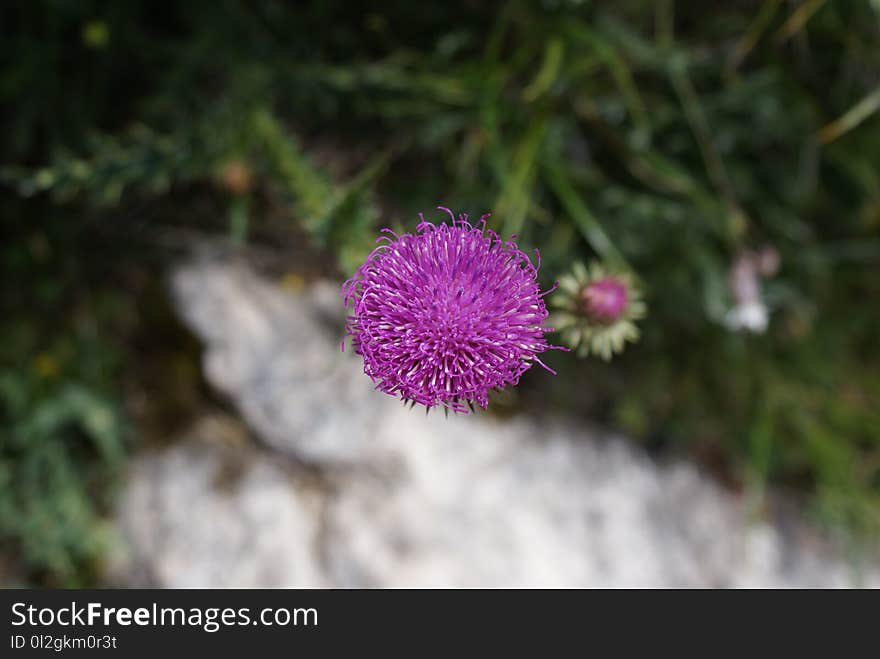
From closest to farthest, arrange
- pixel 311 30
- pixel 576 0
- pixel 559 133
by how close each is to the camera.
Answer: pixel 576 0, pixel 559 133, pixel 311 30

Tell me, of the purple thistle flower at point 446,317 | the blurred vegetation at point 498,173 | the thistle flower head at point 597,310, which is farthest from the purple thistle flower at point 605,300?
the blurred vegetation at point 498,173

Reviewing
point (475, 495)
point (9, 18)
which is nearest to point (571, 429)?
point (475, 495)

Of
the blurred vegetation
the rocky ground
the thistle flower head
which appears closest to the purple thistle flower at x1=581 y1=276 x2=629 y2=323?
the thistle flower head

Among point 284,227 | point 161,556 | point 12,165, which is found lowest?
point 161,556

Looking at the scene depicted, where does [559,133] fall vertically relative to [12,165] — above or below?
below

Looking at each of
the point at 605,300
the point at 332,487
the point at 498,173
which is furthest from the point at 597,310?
the point at 332,487

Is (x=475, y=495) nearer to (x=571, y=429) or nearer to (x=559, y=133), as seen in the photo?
(x=571, y=429)

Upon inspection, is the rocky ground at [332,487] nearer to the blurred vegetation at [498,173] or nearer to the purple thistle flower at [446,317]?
the blurred vegetation at [498,173]
